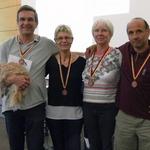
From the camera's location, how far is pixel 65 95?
2.58 m

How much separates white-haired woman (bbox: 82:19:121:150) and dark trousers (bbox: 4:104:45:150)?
→ 384 mm

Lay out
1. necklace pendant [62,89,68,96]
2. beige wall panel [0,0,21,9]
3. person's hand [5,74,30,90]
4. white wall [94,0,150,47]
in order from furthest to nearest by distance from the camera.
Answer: beige wall panel [0,0,21,9] < white wall [94,0,150,47] < necklace pendant [62,89,68,96] < person's hand [5,74,30,90]

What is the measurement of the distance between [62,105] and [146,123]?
706 mm

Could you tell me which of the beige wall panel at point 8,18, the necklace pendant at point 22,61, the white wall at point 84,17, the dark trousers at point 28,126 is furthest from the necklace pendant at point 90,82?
the beige wall panel at point 8,18

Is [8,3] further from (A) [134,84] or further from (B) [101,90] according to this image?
(A) [134,84]

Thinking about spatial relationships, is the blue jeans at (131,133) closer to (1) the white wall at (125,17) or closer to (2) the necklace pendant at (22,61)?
(2) the necklace pendant at (22,61)

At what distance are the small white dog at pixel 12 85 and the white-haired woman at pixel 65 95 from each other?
25 cm

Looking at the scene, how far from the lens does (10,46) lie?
2.65 meters

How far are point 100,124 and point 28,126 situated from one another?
588 mm

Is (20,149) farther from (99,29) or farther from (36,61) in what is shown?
(99,29)

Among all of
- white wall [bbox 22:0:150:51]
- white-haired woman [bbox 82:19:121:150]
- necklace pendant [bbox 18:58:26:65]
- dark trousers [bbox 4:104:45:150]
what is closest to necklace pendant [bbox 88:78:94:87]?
white-haired woman [bbox 82:19:121:150]

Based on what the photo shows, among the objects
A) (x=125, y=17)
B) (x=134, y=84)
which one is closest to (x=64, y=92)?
(x=134, y=84)

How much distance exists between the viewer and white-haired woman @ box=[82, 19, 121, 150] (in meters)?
2.49

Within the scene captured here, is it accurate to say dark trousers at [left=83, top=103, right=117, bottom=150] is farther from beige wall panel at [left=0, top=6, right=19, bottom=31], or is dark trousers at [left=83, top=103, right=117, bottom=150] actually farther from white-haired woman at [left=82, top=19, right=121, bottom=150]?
beige wall panel at [left=0, top=6, right=19, bottom=31]
